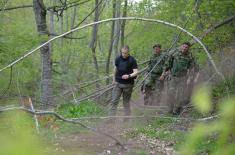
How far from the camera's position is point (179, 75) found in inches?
447

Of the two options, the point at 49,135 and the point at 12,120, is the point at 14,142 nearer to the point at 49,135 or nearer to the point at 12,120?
the point at 12,120

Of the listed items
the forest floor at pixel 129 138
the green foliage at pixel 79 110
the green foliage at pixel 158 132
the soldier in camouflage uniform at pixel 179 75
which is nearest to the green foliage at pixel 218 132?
the forest floor at pixel 129 138

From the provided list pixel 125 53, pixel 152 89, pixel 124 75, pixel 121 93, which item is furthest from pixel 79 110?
pixel 125 53

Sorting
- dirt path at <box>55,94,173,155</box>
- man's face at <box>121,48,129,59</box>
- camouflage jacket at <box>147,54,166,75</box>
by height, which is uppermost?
man's face at <box>121,48,129,59</box>

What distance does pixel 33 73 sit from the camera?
13078mm

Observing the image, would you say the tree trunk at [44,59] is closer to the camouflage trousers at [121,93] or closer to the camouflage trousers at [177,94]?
the camouflage trousers at [121,93]

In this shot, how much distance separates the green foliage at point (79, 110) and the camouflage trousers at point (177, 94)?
1829 millimetres

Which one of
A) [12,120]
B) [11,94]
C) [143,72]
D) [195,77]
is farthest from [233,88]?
[12,120]

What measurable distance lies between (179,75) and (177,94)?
2.45 ft

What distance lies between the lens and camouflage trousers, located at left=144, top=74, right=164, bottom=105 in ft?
41.7

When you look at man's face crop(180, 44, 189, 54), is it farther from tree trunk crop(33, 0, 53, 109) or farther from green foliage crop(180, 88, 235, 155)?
green foliage crop(180, 88, 235, 155)

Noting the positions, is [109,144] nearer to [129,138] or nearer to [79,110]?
[129,138]

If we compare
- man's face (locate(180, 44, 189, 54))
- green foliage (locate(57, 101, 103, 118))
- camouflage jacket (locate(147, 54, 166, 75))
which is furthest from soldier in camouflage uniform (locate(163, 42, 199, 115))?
green foliage (locate(57, 101, 103, 118))

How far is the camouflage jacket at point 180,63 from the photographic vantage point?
10962 mm
